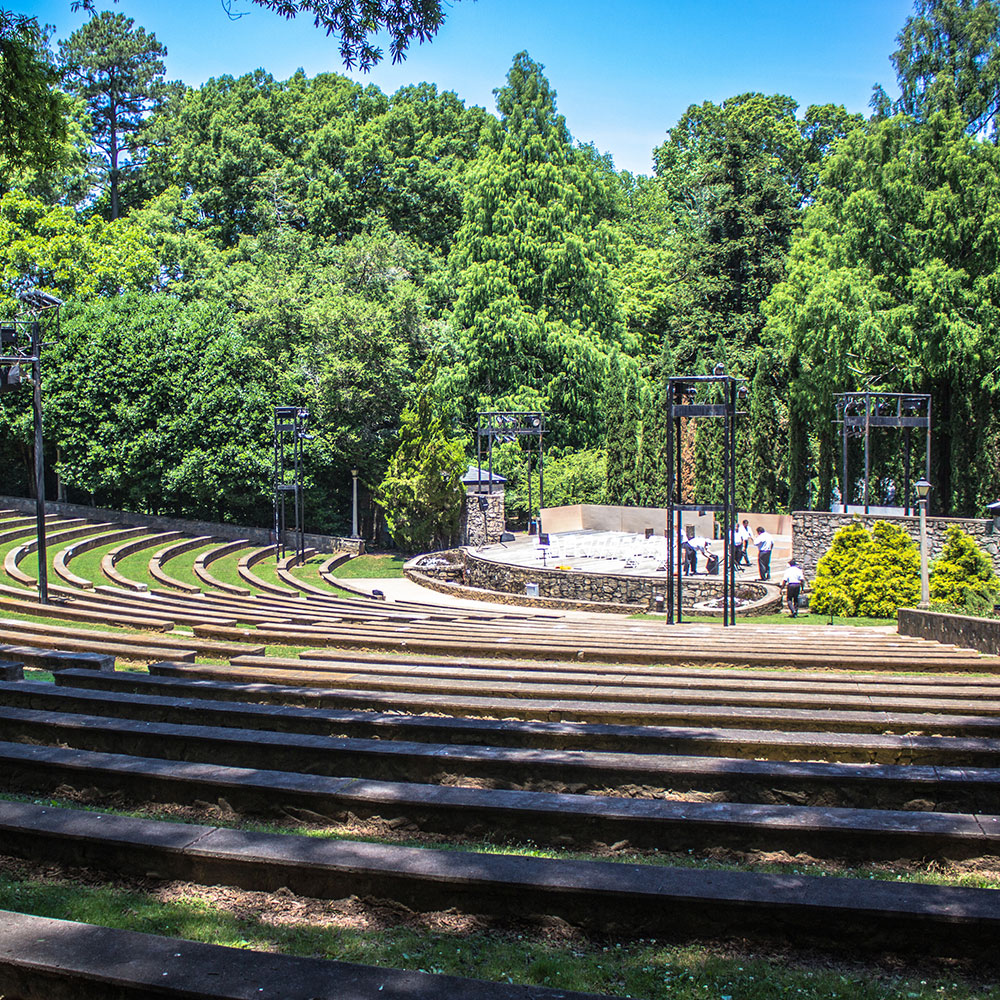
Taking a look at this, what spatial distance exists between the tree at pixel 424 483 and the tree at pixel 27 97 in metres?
26.1

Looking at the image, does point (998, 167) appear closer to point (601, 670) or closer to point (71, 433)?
point (601, 670)

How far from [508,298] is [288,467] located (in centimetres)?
1284

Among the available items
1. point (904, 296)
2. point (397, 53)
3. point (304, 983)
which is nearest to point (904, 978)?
point (304, 983)

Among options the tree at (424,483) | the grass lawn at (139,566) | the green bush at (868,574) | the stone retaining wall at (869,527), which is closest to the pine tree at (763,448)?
the tree at (424,483)

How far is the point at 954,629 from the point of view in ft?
47.2

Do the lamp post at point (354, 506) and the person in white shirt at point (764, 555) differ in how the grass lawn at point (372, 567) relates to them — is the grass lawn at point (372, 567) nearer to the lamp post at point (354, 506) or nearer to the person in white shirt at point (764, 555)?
the lamp post at point (354, 506)

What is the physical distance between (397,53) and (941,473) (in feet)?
98.8

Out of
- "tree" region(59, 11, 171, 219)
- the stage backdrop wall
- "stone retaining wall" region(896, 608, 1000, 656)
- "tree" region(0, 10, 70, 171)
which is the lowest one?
"stone retaining wall" region(896, 608, 1000, 656)

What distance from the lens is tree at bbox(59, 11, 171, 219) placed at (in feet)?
175

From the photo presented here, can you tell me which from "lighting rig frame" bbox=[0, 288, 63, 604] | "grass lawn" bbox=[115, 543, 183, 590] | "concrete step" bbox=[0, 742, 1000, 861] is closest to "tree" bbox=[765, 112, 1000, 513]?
"grass lawn" bbox=[115, 543, 183, 590]

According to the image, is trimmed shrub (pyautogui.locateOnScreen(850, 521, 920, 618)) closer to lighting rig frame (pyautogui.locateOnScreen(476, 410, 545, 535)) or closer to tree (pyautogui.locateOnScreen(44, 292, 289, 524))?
lighting rig frame (pyautogui.locateOnScreen(476, 410, 545, 535))

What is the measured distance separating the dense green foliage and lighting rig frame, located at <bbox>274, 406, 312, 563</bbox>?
1.15m

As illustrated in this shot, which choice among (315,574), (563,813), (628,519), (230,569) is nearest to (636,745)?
(563,813)

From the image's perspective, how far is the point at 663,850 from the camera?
163 inches
